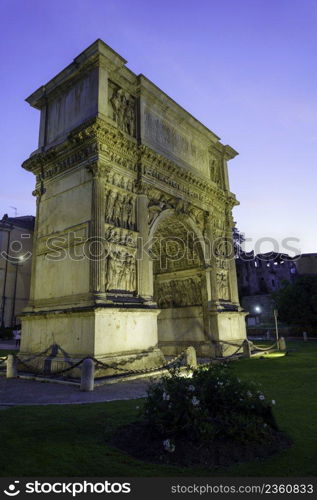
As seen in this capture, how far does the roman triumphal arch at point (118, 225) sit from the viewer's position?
11281 mm

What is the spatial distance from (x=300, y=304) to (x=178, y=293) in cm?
1741

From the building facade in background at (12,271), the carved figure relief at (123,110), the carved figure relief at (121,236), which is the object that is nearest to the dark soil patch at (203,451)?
the carved figure relief at (121,236)

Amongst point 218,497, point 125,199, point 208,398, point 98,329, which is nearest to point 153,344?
point 98,329

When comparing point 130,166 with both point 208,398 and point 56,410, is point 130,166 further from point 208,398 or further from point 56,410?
point 208,398

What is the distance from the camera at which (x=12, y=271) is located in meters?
33.9

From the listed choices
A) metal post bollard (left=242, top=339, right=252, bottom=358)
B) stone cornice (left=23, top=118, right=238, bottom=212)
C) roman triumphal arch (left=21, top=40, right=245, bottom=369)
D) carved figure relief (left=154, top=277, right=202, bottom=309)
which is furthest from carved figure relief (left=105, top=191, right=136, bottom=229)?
metal post bollard (left=242, top=339, right=252, bottom=358)

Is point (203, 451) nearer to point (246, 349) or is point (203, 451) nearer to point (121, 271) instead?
point (121, 271)

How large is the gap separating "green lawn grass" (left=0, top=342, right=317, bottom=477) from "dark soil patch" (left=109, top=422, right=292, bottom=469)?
4.8 inches

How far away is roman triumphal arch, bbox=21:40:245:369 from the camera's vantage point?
11.3 metres

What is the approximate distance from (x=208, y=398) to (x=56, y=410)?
3.40 m

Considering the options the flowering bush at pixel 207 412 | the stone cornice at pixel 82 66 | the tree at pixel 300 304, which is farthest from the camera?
the tree at pixel 300 304

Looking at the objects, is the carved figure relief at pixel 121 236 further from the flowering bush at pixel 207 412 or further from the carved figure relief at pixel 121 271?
the flowering bush at pixel 207 412

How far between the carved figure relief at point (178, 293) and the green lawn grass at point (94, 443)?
9927 mm

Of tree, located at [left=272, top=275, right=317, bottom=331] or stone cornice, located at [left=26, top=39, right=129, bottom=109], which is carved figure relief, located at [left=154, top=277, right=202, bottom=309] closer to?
stone cornice, located at [left=26, top=39, right=129, bottom=109]
